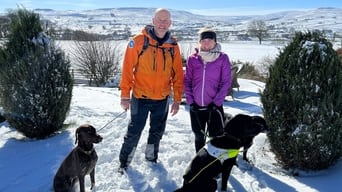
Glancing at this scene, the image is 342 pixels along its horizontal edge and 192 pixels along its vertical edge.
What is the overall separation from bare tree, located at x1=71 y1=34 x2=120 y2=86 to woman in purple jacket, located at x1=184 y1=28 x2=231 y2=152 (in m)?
24.3

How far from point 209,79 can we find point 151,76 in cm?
75

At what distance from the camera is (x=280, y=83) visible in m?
5.39

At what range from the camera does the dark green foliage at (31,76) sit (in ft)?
22.9

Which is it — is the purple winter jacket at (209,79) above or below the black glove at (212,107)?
above

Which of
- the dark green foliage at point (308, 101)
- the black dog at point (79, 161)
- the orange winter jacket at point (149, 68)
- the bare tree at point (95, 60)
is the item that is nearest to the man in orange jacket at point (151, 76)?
the orange winter jacket at point (149, 68)

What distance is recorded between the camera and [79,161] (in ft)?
15.6

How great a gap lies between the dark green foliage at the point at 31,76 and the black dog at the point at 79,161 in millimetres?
2613

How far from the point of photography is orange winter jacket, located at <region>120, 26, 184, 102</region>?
4847 millimetres

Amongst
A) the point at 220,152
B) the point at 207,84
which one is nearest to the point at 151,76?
the point at 207,84

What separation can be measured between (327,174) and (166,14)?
316cm

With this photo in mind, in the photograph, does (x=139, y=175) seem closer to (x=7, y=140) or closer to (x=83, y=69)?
(x=7, y=140)

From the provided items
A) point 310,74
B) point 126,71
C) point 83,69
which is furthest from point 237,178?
point 83,69

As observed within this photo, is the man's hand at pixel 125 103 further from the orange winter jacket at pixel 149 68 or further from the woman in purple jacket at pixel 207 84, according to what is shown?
the woman in purple jacket at pixel 207 84

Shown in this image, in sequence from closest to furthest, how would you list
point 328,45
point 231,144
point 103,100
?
point 231,144
point 328,45
point 103,100
